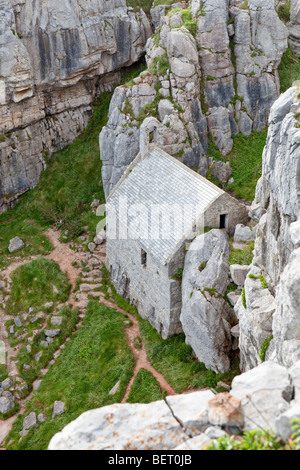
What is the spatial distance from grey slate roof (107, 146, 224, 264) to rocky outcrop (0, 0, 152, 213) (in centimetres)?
1365

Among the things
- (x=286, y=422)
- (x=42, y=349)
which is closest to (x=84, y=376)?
(x=42, y=349)

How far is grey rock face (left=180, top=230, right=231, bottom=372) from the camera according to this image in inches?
1040

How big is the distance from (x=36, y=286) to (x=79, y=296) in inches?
147

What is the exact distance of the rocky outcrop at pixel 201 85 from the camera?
38.8 metres

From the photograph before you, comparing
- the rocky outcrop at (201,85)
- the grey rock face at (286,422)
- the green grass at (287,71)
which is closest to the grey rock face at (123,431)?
the grey rock face at (286,422)

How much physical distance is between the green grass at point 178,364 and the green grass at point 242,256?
563 cm

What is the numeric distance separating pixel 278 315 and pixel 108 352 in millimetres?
15255

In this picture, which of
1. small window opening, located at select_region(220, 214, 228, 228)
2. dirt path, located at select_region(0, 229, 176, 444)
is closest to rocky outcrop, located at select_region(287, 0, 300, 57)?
small window opening, located at select_region(220, 214, 228, 228)

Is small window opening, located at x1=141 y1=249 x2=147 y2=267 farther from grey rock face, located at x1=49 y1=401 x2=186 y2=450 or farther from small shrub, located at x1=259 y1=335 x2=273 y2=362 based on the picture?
grey rock face, located at x1=49 y1=401 x2=186 y2=450

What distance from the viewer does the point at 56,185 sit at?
46062 millimetres

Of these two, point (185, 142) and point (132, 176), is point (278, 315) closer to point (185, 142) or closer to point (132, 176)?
point (132, 176)

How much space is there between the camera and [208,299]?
26.3m

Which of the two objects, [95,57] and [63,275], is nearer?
[63,275]
